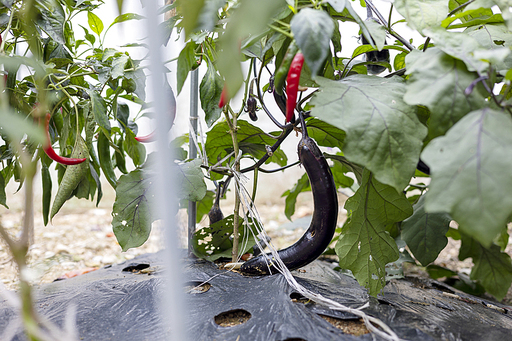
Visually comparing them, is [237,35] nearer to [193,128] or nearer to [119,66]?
[119,66]

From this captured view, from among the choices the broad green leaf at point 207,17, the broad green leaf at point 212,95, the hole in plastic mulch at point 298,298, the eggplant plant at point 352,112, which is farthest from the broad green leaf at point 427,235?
the broad green leaf at point 207,17

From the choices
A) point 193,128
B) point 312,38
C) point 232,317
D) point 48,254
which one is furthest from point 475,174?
point 48,254

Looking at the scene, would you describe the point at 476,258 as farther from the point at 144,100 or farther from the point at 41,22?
the point at 41,22

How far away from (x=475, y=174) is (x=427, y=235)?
38cm

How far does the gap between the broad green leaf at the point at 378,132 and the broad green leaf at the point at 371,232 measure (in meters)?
0.17

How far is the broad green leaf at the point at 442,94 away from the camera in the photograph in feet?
1.54

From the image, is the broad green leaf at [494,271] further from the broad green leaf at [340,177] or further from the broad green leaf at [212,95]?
the broad green leaf at [212,95]

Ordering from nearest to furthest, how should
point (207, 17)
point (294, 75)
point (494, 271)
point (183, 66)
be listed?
point (207, 17) < point (294, 75) < point (183, 66) < point (494, 271)

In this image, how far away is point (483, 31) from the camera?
64 centimetres

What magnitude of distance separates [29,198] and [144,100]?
1.95 feet

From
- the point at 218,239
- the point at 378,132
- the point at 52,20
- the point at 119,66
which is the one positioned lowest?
the point at 218,239

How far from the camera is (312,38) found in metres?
0.45

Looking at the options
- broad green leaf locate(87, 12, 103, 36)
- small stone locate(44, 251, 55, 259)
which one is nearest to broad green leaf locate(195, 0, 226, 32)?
broad green leaf locate(87, 12, 103, 36)

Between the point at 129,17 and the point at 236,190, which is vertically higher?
the point at 129,17
